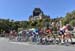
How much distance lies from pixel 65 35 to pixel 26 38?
26.0 ft

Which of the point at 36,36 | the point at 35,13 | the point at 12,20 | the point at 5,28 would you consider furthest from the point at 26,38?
the point at 35,13

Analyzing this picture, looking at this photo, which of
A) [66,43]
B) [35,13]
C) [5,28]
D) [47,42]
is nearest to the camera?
[66,43]

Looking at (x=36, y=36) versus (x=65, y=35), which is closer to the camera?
(x=65, y=35)

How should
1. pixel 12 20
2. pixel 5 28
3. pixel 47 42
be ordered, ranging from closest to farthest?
1. pixel 47 42
2. pixel 5 28
3. pixel 12 20

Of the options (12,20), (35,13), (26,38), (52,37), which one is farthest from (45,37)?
(35,13)

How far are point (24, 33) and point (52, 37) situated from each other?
6.12 meters

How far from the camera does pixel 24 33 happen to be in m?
34.1

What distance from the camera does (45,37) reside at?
28.2m

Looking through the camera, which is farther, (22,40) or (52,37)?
(22,40)

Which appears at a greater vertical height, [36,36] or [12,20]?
[12,20]

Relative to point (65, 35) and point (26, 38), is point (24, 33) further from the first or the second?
point (65, 35)

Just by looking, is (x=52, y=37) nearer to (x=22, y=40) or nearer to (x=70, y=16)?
(x=22, y=40)

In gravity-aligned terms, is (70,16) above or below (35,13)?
below

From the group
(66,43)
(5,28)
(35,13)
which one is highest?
(35,13)
